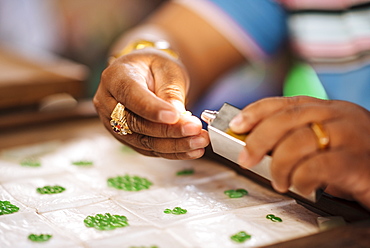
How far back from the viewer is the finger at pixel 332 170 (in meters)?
0.57

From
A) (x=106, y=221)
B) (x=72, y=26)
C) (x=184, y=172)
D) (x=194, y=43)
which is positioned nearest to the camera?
(x=106, y=221)

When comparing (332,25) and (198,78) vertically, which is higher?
(332,25)

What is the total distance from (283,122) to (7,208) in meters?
0.47

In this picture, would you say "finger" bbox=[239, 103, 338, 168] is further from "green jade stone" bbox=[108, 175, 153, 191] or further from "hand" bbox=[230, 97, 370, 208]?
"green jade stone" bbox=[108, 175, 153, 191]

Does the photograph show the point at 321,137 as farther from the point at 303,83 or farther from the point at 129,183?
the point at 303,83

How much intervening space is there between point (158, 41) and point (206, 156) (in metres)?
0.32

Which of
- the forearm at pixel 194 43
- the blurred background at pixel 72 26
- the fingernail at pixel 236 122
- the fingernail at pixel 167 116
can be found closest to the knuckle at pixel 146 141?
the fingernail at pixel 167 116

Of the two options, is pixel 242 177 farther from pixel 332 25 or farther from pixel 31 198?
pixel 332 25

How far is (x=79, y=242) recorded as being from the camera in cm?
64

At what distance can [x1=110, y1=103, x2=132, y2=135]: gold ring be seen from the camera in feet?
2.63

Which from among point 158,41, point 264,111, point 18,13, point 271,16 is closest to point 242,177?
point 264,111

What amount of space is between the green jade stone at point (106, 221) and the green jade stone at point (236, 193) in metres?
0.21

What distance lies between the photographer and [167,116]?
0.70m

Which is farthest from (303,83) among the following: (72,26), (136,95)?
(72,26)
